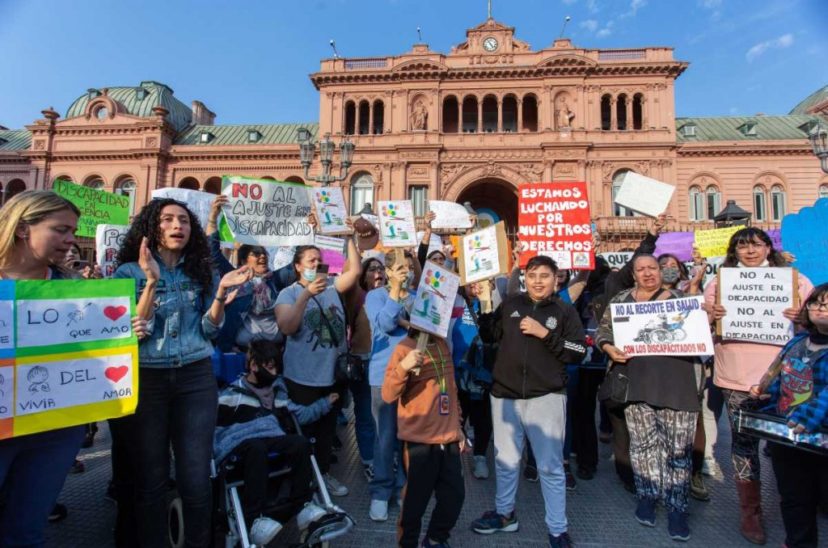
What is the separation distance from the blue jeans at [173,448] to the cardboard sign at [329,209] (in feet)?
8.75

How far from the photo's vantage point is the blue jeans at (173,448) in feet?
8.74

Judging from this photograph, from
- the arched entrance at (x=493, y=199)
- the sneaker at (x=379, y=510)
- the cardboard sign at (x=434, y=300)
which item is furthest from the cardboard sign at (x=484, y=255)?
the arched entrance at (x=493, y=199)

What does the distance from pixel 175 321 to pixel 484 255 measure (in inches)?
113

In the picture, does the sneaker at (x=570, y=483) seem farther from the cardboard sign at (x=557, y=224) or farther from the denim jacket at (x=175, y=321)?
the denim jacket at (x=175, y=321)

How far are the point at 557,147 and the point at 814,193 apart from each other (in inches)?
641

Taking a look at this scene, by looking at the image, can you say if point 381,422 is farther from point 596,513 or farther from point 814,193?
point 814,193

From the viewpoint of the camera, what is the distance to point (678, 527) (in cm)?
362

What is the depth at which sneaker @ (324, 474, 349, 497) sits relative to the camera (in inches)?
172

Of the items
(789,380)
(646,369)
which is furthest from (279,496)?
(789,380)

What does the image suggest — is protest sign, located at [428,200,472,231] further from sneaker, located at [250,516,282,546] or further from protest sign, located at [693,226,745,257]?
sneaker, located at [250,516,282,546]

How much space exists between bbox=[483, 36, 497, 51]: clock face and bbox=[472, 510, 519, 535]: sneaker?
29217 mm

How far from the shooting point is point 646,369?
385 cm

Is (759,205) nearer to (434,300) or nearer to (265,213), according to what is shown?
(265,213)

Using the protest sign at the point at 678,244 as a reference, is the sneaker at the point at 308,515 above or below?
below
